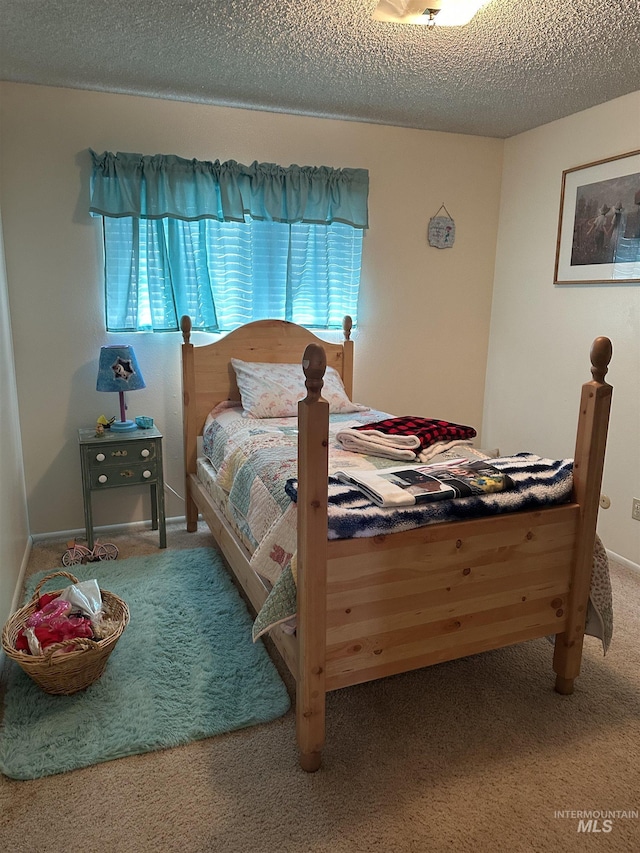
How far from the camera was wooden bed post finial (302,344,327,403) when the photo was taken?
56.9 inches

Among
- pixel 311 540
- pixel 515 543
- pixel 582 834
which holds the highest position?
pixel 311 540

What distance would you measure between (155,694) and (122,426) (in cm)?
151

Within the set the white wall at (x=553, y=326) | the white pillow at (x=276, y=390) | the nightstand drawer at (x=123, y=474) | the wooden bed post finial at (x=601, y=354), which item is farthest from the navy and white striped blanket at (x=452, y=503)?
the nightstand drawer at (x=123, y=474)

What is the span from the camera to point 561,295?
136 inches

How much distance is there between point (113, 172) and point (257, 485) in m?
1.88

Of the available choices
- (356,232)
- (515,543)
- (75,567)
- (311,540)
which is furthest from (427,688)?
(356,232)

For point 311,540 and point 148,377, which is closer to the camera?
point 311,540

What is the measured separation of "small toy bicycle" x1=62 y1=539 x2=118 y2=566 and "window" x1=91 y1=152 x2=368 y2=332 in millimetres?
1138

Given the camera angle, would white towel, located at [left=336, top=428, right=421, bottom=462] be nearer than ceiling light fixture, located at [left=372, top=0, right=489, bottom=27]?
No

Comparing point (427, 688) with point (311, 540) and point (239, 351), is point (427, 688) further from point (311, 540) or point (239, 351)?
point (239, 351)

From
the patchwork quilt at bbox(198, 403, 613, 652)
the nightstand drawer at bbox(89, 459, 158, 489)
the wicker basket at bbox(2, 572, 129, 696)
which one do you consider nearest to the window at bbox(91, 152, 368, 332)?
the nightstand drawer at bbox(89, 459, 158, 489)

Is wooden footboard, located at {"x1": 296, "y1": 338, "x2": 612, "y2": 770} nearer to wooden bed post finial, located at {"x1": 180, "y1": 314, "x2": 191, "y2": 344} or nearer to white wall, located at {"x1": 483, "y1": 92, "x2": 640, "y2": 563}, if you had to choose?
white wall, located at {"x1": 483, "y1": 92, "x2": 640, "y2": 563}

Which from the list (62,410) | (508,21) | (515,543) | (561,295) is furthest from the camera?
(561,295)

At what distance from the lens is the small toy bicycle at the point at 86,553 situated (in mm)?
2968
